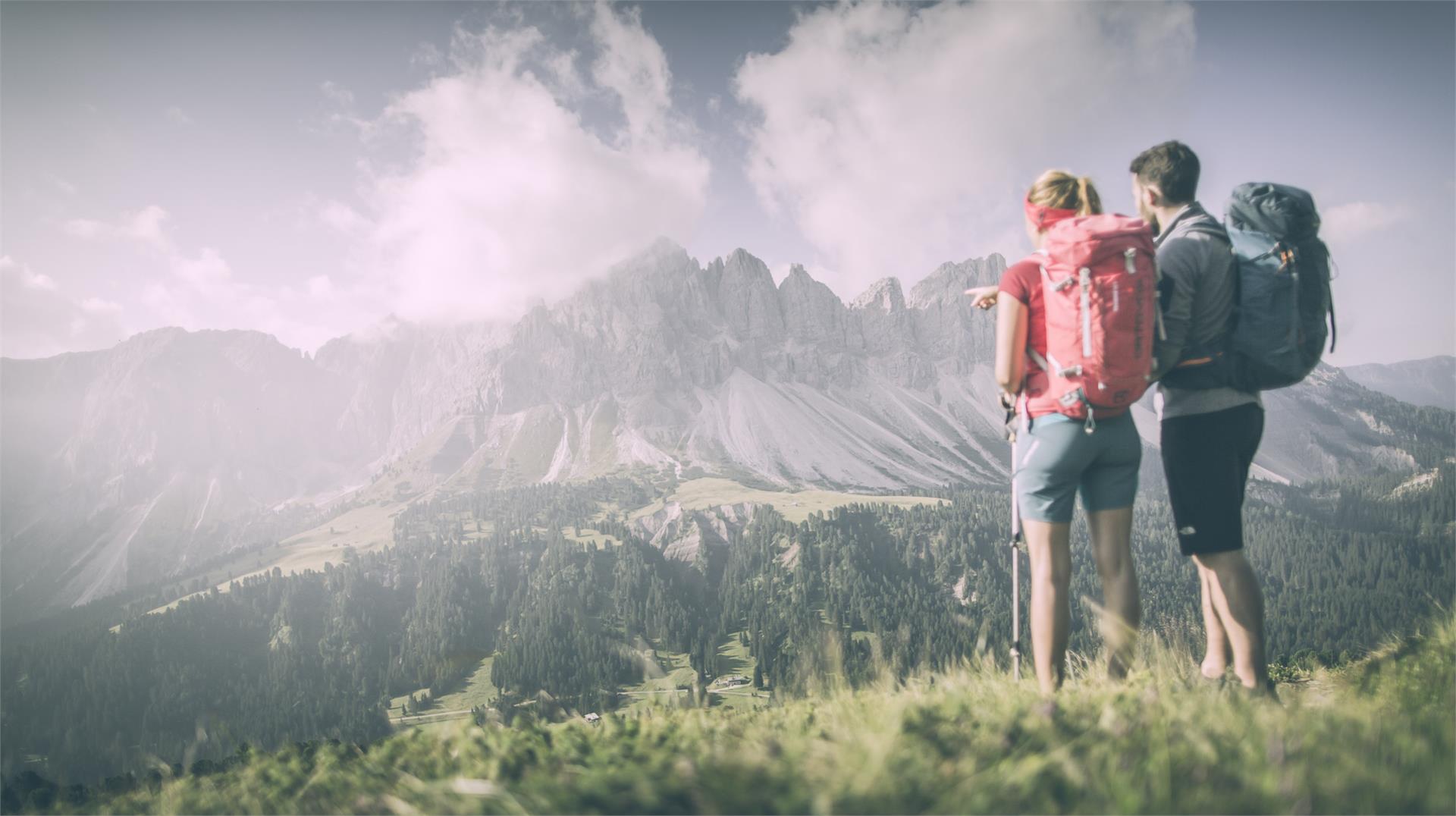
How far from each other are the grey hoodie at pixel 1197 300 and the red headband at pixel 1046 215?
76cm

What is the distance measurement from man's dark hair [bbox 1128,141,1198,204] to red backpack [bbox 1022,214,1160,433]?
1.16 m

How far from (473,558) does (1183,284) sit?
182 metres

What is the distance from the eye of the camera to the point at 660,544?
7126 inches

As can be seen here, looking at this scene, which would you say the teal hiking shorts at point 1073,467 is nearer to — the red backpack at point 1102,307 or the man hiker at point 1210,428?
the red backpack at point 1102,307

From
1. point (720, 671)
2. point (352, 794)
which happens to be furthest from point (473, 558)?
point (352, 794)

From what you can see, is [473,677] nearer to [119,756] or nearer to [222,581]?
[119,756]

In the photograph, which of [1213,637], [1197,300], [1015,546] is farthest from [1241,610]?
[1197,300]

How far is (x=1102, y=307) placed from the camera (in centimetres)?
424

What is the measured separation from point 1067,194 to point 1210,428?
2.09 m

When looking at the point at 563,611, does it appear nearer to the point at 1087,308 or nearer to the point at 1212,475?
the point at 1212,475

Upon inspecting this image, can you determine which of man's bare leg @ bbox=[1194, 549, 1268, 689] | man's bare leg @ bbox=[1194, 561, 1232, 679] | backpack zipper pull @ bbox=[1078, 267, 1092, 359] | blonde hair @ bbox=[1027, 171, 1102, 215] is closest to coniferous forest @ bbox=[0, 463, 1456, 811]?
man's bare leg @ bbox=[1194, 561, 1232, 679]

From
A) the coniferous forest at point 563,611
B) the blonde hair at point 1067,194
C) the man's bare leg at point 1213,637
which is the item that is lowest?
the coniferous forest at point 563,611

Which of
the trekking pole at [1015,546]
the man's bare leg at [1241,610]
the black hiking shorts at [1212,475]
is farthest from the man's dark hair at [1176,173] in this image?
the man's bare leg at [1241,610]

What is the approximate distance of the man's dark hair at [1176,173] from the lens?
16.6 ft
